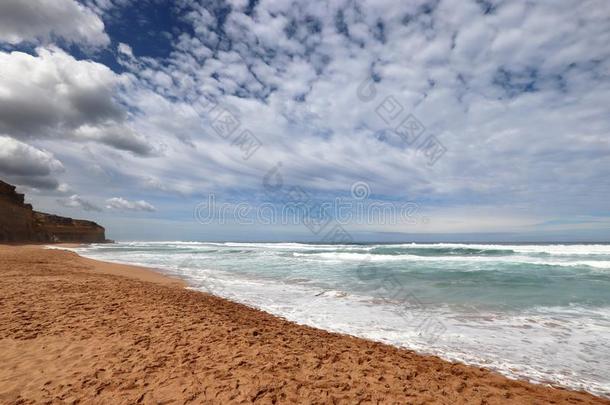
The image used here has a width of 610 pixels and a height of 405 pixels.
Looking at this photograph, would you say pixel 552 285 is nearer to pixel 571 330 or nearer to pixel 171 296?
pixel 571 330

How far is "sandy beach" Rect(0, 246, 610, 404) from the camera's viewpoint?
3852 millimetres

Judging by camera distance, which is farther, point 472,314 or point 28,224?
point 28,224

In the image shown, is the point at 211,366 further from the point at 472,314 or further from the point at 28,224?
the point at 28,224

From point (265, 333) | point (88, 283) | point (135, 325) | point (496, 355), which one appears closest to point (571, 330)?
point (496, 355)

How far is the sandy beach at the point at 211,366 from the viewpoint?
3.85 m

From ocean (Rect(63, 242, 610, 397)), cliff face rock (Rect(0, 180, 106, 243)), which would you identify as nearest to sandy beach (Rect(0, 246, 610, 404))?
ocean (Rect(63, 242, 610, 397))

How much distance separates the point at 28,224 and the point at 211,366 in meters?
69.2

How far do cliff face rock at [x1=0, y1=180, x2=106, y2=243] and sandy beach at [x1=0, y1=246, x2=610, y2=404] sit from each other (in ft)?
192

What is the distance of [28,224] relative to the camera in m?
55.0

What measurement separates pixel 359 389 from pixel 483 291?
35.2ft

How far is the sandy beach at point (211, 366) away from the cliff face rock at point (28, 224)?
58.5 metres

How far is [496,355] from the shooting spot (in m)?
5.90

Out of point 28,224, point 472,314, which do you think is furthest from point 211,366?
point 28,224

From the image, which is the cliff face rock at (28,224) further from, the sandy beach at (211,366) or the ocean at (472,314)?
the sandy beach at (211,366)
